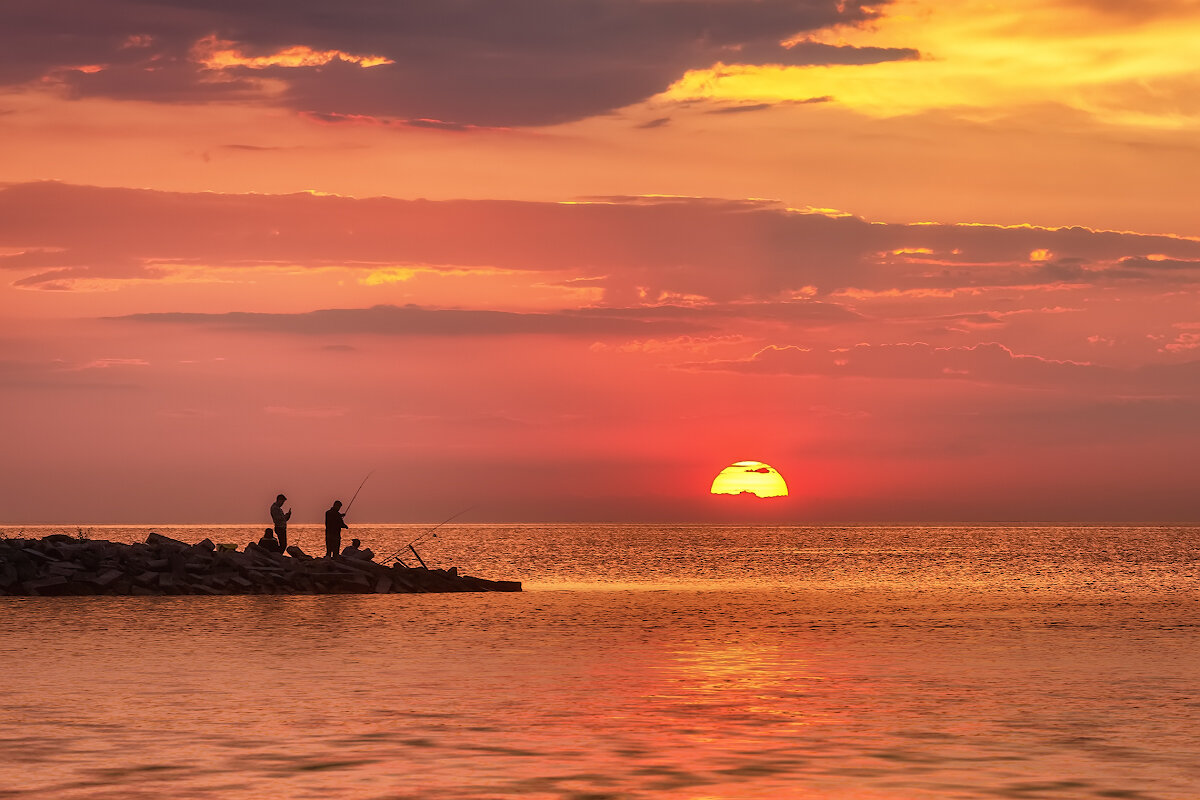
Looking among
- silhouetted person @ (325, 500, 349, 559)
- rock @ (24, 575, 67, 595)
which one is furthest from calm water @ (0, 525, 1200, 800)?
silhouetted person @ (325, 500, 349, 559)

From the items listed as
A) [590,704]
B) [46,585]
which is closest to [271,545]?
[46,585]

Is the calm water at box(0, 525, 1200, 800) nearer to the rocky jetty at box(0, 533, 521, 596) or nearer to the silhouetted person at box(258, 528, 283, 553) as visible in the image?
the rocky jetty at box(0, 533, 521, 596)

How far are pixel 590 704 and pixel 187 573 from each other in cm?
2737

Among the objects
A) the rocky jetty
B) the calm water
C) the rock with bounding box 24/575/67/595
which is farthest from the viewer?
the rocky jetty

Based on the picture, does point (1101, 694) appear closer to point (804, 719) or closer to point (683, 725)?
point (804, 719)

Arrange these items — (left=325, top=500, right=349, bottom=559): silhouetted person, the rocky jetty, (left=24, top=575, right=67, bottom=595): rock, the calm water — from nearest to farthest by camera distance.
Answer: the calm water
(left=24, top=575, right=67, bottom=595): rock
the rocky jetty
(left=325, top=500, right=349, bottom=559): silhouetted person

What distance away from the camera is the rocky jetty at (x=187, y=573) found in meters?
40.4

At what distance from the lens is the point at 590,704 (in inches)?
678

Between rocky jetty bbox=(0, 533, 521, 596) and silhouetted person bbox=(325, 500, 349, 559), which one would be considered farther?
silhouetted person bbox=(325, 500, 349, 559)

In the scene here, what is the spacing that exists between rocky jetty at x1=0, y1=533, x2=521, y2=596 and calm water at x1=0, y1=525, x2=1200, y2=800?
563 centimetres

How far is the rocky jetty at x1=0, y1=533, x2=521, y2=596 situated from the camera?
40438mm

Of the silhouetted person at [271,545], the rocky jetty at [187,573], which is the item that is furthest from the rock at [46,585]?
the silhouetted person at [271,545]

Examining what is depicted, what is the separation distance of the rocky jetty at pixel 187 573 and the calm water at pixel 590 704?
18.5ft

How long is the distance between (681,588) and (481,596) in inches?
423
